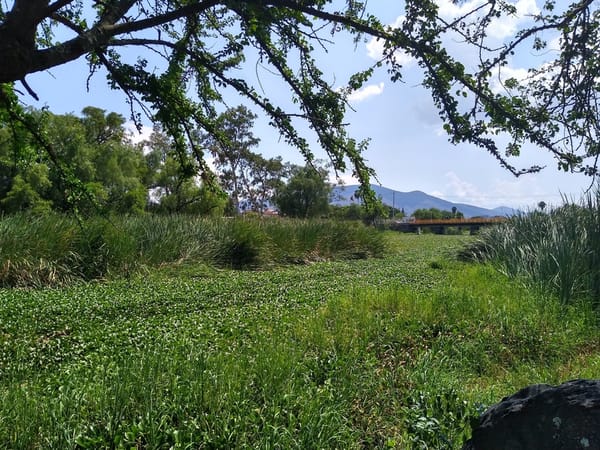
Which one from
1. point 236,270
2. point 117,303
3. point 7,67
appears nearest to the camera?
point 7,67

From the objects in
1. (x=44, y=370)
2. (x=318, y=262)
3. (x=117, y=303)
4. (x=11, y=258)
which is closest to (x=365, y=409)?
(x=44, y=370)

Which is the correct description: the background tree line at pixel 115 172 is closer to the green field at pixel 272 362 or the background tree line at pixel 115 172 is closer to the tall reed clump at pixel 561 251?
the green field at pixel 272 362

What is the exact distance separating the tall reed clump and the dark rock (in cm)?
420

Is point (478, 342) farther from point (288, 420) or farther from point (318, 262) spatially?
point (318, 262)

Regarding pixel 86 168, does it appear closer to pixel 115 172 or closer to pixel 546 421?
pixel 115 172

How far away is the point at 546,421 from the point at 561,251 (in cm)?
505

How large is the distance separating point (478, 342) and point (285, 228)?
763 cm

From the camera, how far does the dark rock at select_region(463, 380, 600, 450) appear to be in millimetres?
1347

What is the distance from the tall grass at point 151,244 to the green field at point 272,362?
71 centimetres

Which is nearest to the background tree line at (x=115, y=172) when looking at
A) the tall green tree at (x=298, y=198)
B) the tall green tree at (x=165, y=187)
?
the tall green tree at (x=165, y=187)

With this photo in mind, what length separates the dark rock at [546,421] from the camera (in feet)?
4.42

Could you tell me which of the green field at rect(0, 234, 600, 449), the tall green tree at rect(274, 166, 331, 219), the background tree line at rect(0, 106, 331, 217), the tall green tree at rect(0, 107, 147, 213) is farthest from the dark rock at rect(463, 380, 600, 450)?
the tall green tree at rect(274, 166, 331, 219)

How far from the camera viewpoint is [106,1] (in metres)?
2.85

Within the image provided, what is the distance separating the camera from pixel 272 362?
2.73 metres
